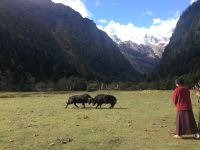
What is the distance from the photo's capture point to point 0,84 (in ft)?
591

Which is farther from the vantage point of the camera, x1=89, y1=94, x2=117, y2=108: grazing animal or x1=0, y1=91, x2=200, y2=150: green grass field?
x1=89, y1=94, x2=117, y2=108: grazing animal

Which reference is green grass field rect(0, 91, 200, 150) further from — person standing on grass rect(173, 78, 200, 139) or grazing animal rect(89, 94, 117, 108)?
grazing animal rect(89, 94, 117, 108)

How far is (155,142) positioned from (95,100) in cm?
2326

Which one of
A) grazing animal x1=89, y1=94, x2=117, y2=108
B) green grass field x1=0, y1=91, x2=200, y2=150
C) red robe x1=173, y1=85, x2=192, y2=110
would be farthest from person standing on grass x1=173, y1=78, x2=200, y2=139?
grazing animal x1=89, y1=94, x2=117, y2=108

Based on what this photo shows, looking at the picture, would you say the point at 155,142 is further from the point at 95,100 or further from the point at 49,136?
the point at 95,100

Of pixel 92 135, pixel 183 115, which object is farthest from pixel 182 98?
pixel 92 135

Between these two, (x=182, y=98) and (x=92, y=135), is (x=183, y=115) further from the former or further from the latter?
(x=92, y=135)

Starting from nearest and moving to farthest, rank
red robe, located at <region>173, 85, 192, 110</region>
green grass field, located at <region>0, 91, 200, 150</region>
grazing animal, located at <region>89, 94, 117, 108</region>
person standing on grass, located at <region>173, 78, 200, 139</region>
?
green grass field, located at <region>0, 91, 200, 150</region> → person standing on grass, located at <region>173, 78, 200, 139</region> → red robe, located at <region>173, 85, 192, 110</region> → grazing animal, located at <region>89, 94, 117, 108</region>

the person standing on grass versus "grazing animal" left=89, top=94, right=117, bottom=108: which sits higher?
"grazing animal" left=89, top=94, right=117, bottom=108

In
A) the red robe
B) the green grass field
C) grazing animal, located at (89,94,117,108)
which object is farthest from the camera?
grazing animal, located at (89,94,117,108)

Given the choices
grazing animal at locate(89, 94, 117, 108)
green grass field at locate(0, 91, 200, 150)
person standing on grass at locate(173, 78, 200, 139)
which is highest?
grazing animal at locate(89, 94, 117, 108)

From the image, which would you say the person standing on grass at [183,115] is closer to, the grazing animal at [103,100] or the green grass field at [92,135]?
the green grass field at [92,135]

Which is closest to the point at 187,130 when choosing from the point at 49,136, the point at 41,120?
the point at 49,136

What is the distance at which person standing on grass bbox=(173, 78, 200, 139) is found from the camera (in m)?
20.1
